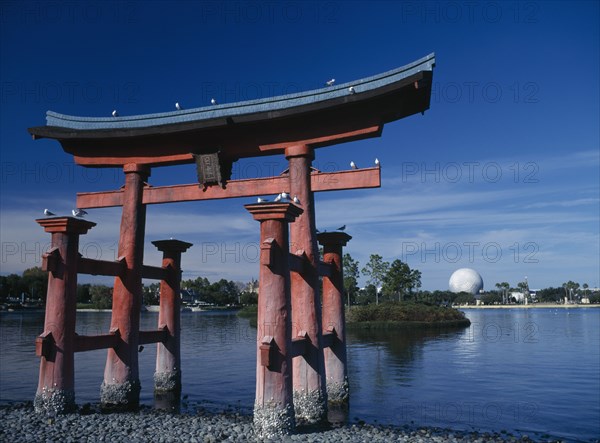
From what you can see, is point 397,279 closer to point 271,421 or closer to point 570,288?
point 271,421

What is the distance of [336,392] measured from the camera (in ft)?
46.4

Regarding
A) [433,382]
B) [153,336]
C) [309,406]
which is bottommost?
A: [433,382]

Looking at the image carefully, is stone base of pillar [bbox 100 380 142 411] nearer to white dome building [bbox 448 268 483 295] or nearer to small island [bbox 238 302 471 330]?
small island [bbox 238 302 471 330]

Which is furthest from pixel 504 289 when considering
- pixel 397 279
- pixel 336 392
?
pixel 336 392

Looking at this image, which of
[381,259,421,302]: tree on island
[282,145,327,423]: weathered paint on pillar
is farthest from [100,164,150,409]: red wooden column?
[381,259,421,302]: tree on island

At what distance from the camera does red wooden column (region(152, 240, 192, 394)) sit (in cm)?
1588

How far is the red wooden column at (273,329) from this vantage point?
995cm

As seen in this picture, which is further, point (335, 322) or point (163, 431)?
point (335, 322)

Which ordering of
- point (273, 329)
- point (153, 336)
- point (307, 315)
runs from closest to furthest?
point (273, 329)
point (307, 315)
point (153, 336)

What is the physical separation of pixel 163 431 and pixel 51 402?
3.10 m

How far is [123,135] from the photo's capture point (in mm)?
14031

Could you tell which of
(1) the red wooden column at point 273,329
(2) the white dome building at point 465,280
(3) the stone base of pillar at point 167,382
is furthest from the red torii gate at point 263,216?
(2) the white dome building at point 465,280

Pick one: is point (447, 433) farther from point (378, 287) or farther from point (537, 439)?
point (378, 287)

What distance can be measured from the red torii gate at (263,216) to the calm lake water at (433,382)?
2.98 m
